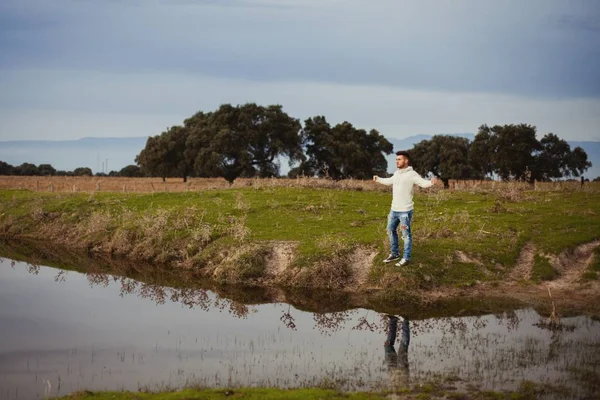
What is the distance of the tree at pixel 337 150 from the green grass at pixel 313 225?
33.3 m

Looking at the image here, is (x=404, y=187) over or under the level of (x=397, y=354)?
over

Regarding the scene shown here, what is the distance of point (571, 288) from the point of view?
848 inches

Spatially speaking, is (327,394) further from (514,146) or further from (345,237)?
(514,146)

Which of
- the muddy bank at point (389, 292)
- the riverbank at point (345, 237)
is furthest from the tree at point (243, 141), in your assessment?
the muddy bank at point (389, 292)

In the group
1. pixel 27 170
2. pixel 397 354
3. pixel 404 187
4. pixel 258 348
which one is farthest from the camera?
pixel 27 170

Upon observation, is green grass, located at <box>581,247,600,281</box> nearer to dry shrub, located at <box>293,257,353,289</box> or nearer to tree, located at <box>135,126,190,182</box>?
dry shrub, located at <box>293,257,353,289</box>

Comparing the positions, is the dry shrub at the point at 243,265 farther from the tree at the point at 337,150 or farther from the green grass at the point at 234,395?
the tree at the point at 337,150

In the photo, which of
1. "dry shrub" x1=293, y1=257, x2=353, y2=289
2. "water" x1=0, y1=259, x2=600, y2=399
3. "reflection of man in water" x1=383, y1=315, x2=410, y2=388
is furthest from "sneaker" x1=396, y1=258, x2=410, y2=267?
"reflection of man in water" x1=383, y1=315, x2=410, y2=388

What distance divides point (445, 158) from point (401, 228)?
59.7 meters

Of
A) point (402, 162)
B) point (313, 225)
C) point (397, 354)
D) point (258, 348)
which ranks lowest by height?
point (258, 348)

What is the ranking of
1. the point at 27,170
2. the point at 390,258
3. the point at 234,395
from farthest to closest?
the point at 27,170, the point at 390,258, the point at 234,395

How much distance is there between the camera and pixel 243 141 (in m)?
64.7

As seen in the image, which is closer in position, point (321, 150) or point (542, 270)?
point (542, 270)

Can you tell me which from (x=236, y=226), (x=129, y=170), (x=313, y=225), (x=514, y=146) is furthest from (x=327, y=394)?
(x=129, y=170)
